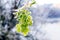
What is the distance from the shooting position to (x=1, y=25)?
1983 mm

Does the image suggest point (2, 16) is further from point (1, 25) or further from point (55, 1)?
point (55, 1)

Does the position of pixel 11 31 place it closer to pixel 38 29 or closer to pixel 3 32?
pixel 3 32

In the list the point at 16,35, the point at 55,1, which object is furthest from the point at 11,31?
the point at 55,1

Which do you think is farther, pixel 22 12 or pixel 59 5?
pixel 59 5

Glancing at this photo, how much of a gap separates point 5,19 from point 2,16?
0.14ft

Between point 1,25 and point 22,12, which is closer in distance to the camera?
point 22,12

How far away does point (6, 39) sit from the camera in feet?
6.56

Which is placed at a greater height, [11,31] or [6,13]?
[6,13]

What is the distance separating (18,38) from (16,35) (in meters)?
0.04

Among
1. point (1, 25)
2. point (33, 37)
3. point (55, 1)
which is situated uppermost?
point (55, 1)

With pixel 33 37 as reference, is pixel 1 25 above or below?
above

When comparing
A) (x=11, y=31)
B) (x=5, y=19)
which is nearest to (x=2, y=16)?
(x=5, y=19)

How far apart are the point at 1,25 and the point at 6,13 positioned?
0.13 metres

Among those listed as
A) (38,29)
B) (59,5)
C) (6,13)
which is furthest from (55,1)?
(6,13)
